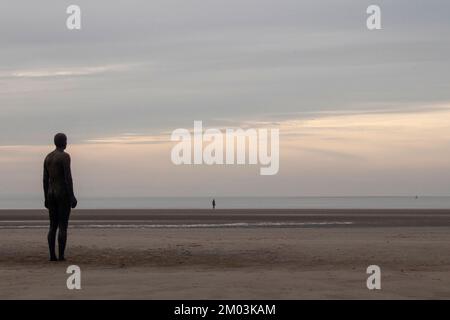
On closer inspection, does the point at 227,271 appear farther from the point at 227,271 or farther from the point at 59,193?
the point at 59,193

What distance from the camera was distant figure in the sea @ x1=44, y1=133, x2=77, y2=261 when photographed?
52.7ft

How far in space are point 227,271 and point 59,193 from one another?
454 centimetres

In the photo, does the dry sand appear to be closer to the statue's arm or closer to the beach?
the beach

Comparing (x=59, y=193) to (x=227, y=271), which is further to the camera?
→ (x=59, y=193)

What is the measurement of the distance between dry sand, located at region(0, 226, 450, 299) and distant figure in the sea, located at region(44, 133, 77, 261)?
592 mm

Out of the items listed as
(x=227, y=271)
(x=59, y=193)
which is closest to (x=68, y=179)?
(x=59, y=193)

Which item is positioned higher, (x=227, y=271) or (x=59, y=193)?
(x=59, y=193)

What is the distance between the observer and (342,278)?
12703mm

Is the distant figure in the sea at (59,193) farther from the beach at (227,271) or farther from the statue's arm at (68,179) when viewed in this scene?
the beach at (227,271)

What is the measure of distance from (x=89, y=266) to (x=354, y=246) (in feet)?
30.6

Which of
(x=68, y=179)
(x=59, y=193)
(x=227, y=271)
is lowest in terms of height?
(x=227, y=271)

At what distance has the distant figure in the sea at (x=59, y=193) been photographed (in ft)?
52.7

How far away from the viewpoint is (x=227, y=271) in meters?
14.2
